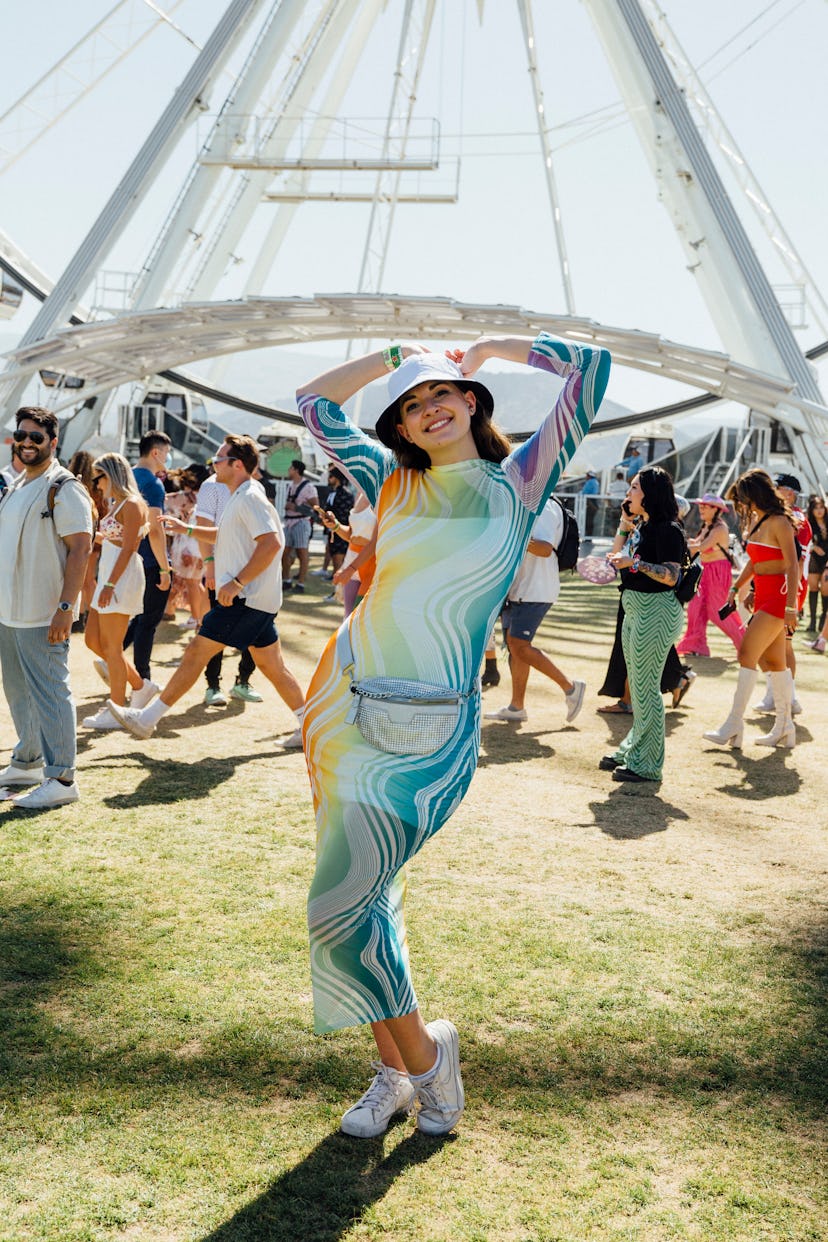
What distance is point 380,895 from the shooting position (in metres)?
2.75

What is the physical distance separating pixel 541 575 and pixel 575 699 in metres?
0.97

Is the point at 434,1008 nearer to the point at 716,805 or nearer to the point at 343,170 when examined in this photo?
the point at 716,805

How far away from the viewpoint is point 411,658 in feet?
8.64

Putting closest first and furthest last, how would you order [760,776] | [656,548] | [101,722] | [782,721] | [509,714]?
[656,548] → [760,776] → [101,722] → [782,721] → [509,714]

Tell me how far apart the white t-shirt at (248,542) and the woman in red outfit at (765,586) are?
3.16 m

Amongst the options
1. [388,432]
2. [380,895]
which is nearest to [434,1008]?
[380,895]

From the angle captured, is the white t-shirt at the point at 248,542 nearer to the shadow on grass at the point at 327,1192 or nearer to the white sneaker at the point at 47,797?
the white sneaker at the point at 47,797

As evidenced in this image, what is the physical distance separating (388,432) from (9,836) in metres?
3.25

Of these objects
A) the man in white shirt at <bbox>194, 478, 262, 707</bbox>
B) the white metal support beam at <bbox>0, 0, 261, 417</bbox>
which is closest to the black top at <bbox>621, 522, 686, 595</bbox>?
the man in white shirt at <bbox>194, 478, 262, 707</bbox>

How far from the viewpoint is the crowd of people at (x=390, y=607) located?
2648 mm

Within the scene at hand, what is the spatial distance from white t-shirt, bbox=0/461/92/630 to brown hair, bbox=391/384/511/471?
3.17m

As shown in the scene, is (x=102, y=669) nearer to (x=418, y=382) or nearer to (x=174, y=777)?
(x=174, y=777)

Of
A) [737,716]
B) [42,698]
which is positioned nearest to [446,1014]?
[42,698]

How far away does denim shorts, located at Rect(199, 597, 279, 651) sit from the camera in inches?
271
